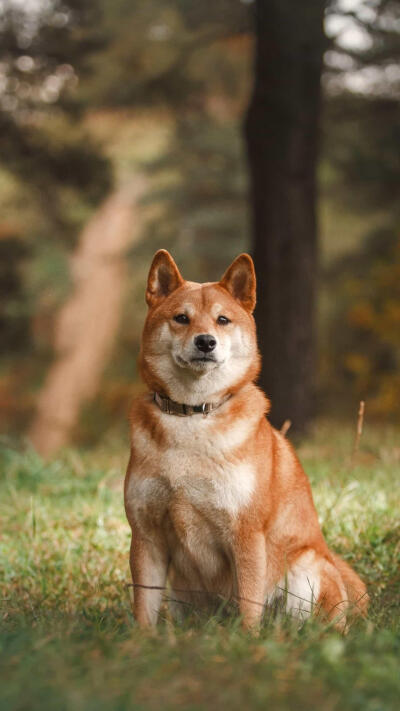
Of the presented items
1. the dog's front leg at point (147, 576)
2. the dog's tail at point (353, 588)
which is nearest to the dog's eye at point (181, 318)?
the dog's front leg at point (147, 576)

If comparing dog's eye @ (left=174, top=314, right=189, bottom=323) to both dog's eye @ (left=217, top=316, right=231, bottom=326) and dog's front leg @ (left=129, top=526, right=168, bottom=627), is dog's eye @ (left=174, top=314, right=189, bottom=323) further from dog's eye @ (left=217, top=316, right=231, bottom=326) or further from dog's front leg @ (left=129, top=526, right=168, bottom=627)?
dog's front leg @ (left=129, top=526, right=168, bottom=627)

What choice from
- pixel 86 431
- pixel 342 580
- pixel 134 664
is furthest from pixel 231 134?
pixel 134 664

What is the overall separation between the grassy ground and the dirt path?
9.59 m

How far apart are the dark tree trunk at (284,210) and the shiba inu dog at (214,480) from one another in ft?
11.6

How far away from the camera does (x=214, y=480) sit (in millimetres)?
2885

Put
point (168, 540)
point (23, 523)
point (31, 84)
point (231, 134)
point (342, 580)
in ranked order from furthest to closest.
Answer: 1. point (231, 134)
2. point (31, 84)
3. point (23, 523)
4. point (342, 580)
5. point (168, 540)

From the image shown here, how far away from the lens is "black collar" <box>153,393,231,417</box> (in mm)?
3057

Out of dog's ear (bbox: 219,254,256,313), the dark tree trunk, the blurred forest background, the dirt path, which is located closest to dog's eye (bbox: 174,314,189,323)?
dog's ear (bbox: 219,254,256,313)

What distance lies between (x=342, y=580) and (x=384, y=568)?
1.73 feet

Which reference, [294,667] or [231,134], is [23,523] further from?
[231,134]

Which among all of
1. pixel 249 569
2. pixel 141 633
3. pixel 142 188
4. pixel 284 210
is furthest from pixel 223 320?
pixel 142 188

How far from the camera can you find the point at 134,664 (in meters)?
2.14

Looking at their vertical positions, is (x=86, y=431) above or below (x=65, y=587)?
below

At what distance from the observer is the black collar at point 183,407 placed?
3057 mm
